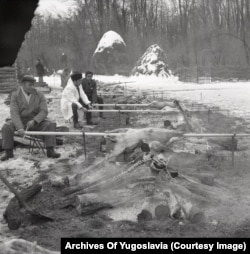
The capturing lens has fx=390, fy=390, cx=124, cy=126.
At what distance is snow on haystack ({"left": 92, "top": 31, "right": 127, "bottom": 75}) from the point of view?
30.6 m

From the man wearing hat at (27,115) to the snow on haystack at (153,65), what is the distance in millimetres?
18932

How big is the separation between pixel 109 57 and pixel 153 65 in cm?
637

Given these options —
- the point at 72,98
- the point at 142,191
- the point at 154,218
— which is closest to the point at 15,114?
the point at 142,191

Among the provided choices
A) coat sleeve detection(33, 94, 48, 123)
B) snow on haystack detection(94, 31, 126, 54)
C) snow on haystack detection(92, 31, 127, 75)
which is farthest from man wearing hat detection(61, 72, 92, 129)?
snow on haystack detection(94, 31, 126, 54)

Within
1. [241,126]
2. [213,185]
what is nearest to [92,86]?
[241,126]

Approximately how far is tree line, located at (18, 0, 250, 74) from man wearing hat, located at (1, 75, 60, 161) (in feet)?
82.7

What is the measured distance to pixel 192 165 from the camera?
5418mm

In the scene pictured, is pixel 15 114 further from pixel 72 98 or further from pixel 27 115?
pixel 72 98

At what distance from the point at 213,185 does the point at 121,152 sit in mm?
1367

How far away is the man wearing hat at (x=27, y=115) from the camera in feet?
20.7

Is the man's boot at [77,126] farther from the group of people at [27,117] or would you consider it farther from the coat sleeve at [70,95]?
the group of people at [27,117]

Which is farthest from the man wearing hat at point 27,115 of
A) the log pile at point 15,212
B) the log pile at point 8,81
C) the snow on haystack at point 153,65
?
the snow on haystack at point 153,65

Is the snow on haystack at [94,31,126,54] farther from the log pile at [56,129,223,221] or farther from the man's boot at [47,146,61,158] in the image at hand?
the log pile at [56,129,223,221]

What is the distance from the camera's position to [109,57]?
31.0m
